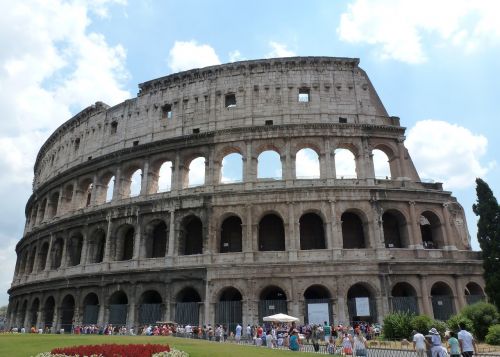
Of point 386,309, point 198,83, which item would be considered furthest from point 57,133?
point 386,309

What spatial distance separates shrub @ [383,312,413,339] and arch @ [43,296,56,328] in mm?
24490

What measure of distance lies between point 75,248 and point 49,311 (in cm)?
542

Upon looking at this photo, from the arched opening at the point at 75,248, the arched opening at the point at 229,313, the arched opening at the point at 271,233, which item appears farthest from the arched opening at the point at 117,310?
the arched opening at the point at 271,233

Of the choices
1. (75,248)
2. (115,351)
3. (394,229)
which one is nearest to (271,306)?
(394,229)

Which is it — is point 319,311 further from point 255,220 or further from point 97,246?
point 97,246

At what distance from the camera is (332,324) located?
22172mm

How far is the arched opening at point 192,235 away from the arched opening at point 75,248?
964 centimetres

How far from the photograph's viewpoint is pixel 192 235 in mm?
26969

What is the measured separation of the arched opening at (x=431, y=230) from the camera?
25.5 metres

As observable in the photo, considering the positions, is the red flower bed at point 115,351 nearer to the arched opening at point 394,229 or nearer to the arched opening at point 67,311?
the arched opening at point 394,229

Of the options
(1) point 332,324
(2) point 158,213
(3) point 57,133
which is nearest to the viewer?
(1) point 332,324

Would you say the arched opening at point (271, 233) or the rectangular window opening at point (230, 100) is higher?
the rectangular window opening at point (230, 100)

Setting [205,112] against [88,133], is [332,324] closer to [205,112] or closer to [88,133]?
[205,112]

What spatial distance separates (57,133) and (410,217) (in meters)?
32.4
